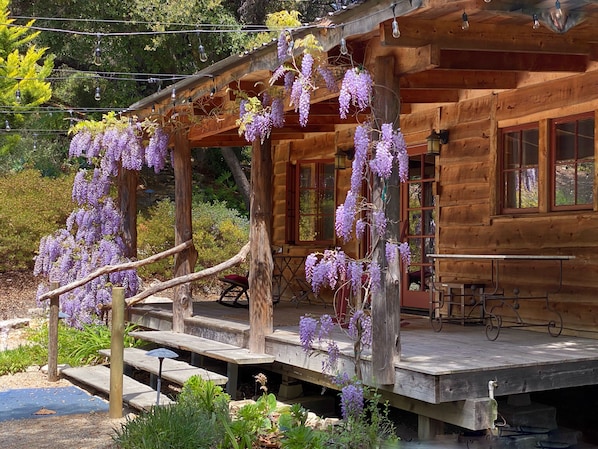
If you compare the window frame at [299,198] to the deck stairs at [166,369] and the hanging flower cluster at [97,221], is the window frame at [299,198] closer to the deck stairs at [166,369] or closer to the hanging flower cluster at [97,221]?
the hanging flower cluster at [97,221]

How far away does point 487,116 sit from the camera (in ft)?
28.9

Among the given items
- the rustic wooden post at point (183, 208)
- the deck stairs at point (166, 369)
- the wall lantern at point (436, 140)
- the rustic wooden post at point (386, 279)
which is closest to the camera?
the rustic wooden post at point (386, 279)

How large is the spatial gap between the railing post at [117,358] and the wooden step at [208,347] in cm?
110

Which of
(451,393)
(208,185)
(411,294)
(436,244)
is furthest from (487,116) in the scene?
(208,185)

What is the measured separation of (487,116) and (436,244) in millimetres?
1675

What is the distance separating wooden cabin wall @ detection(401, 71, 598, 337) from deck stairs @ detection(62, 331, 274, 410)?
8.89 ft

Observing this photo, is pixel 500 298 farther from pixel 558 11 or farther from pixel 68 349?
pixel 68 349

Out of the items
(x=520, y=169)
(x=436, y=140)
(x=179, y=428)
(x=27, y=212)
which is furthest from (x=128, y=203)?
(x=179, y=428)

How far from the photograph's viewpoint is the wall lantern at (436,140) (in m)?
9.38

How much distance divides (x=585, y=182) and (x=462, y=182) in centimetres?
165

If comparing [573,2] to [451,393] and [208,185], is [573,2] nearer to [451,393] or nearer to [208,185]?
[451,393]

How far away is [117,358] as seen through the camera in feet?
23.9

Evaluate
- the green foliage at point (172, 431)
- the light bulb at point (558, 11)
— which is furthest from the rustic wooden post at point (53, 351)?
the light bulb at point (558, 11)

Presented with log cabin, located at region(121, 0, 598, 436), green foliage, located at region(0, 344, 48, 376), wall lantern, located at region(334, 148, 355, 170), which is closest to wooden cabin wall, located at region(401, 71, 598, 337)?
log cabin, located at region(121, 0, 598, 436)
